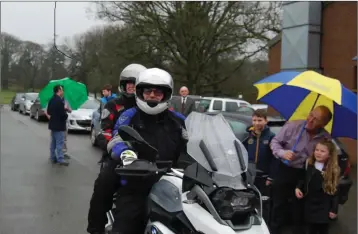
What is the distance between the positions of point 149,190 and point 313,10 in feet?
39.5

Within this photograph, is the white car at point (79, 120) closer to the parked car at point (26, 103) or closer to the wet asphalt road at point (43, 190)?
the wet asphalt road at point (43, 190)

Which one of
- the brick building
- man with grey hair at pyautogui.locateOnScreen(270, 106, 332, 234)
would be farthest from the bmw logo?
the brick building

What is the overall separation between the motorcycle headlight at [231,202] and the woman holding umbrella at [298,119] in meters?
2.48

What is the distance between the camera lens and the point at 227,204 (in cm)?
276

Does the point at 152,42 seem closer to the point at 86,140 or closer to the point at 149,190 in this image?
the point at 86,140

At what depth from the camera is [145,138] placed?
140 inches

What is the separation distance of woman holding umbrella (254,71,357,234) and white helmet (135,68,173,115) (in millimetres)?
1977

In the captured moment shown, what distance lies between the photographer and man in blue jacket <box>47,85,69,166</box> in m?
11.5

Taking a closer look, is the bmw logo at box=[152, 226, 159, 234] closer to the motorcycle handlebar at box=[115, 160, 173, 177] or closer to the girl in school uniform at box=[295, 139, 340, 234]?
the motorcycle handlebar at box=[115, 160, 173, 177]

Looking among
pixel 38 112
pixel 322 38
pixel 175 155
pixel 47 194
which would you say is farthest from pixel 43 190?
pixel 38 112

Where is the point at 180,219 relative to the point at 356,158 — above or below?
above

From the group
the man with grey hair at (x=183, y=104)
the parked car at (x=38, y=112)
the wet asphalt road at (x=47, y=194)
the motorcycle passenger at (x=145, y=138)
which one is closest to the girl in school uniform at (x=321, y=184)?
the wet asphalt road at (x=47, y=194)

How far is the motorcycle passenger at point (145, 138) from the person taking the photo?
339cm

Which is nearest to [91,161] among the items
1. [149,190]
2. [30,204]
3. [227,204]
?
[30,204]
